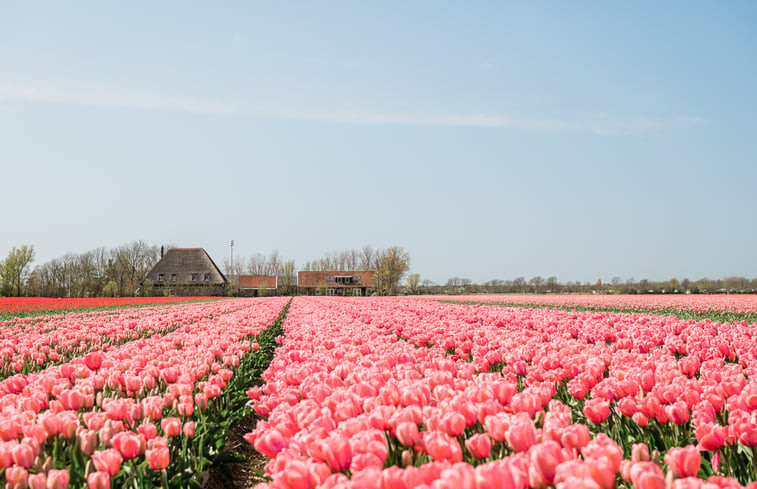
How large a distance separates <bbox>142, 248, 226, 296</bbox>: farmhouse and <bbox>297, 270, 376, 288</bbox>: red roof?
448 inches

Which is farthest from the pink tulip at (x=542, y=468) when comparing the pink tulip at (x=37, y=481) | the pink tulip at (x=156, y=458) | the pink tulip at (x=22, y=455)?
the pink tulip at (x=22, y=455)

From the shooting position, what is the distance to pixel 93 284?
62781 millimetres

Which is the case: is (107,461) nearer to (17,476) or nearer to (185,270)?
(17,476)

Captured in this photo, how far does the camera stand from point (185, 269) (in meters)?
71.1

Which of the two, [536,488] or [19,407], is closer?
[536,488]

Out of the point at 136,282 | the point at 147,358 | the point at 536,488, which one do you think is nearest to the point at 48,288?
the point at 136,282

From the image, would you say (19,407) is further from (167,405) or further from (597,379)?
(597,379)

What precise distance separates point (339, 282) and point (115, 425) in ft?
237

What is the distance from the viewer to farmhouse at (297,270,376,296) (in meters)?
72.4

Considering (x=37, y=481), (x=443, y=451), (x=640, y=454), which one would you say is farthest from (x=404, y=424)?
(x=37, y=481)

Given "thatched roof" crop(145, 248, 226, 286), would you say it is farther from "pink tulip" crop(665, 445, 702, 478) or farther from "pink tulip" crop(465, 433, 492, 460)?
"pink tulip" crop(665, 445, 702, 478)

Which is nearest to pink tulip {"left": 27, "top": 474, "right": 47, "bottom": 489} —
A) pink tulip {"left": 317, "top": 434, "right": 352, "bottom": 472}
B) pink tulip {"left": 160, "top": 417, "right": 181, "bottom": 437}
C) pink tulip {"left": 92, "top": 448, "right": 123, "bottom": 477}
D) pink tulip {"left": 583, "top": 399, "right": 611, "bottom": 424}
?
pink tulip {"left": 92, "top": 448, "right": 123, "bottom": 477}

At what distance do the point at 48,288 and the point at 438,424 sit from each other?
230 feet

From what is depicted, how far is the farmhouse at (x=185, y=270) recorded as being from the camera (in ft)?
228
